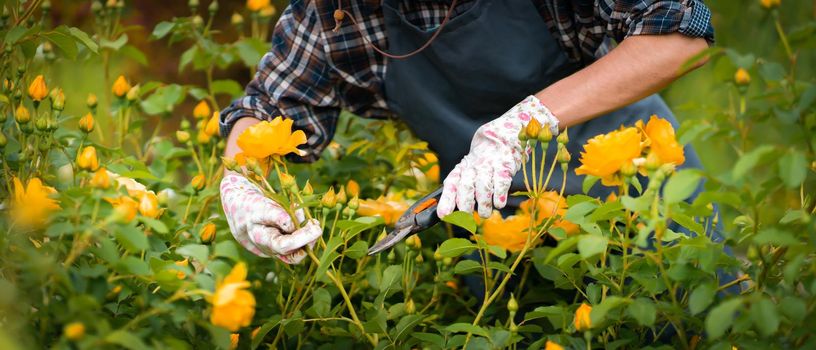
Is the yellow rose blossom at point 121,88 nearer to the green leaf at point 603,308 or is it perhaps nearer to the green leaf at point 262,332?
the green leaf at point 262,332

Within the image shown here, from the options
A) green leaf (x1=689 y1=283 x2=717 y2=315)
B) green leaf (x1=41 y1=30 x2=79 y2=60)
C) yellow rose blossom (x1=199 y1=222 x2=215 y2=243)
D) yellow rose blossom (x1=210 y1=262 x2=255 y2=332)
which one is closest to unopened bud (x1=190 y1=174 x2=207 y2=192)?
yellow rose blossom (x1=199 y1=222 x2=215 y2=243)

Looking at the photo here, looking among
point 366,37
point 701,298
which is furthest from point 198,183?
point 701,298

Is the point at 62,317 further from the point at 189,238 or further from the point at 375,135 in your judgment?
the point at 375,135

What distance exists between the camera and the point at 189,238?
1255 millimetres

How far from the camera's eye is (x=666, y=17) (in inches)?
46.3

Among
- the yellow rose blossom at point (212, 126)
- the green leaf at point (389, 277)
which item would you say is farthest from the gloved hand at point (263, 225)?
the yellow rose blossom at point (212, 126)

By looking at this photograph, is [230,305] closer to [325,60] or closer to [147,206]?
[147,206]

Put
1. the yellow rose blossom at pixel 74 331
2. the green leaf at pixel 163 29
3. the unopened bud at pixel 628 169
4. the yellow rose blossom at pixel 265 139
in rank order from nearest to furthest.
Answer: the yellow rose blossom at pixel 74 331, the unopened bud at pixel 628 169, the yellow rose blossom at pixel 265 139, the green leaf at pixel 163 29

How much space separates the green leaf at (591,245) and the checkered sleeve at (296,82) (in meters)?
0.74

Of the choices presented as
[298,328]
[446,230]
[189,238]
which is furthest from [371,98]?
[298,328]

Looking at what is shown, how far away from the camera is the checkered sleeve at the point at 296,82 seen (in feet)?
4.94

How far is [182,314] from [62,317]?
12 cm

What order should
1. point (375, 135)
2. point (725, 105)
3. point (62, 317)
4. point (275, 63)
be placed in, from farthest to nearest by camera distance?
point (725, 105), point (375, 135), point (275, 63), point (62, 317)

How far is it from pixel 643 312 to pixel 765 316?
134 millimetres
